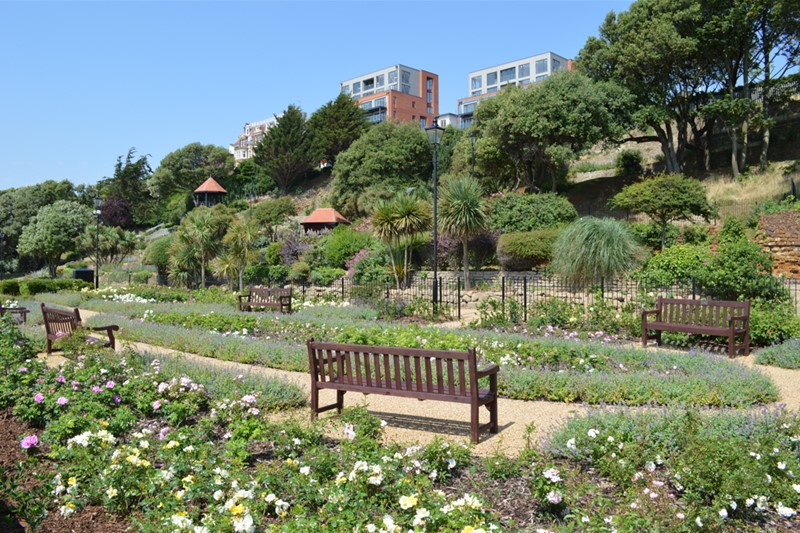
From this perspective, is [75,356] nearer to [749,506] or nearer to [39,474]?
[39,474]

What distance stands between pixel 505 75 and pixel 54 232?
59.1 metres

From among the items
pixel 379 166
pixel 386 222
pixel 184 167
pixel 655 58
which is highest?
pixel 184 167

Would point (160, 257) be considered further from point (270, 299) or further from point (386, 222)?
point (270, 299)

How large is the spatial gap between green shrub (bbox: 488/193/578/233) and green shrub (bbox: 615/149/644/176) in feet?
45.7

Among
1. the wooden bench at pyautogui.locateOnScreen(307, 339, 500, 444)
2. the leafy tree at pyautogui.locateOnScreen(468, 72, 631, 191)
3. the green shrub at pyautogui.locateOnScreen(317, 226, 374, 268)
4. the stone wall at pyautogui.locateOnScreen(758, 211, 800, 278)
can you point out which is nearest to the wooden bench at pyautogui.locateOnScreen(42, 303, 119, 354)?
the wooden bench at pyautogui.locateOnScreen(307, 339, 500, 444)

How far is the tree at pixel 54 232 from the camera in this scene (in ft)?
167

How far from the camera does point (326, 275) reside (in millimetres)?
23641

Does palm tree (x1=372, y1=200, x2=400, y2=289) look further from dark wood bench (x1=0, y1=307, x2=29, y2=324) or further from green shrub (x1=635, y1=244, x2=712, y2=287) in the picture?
dark wood bench (x1=0, y1=307, x2=29, y2=324)

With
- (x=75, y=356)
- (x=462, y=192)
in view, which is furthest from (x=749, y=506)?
(x=462, y=192)

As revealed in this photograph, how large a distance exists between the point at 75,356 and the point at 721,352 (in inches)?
368

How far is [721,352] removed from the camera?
9.71 metres

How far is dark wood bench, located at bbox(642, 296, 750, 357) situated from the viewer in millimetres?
9384

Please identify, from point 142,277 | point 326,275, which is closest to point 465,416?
point 326,275

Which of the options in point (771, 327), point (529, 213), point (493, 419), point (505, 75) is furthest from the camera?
point (505, 75)
